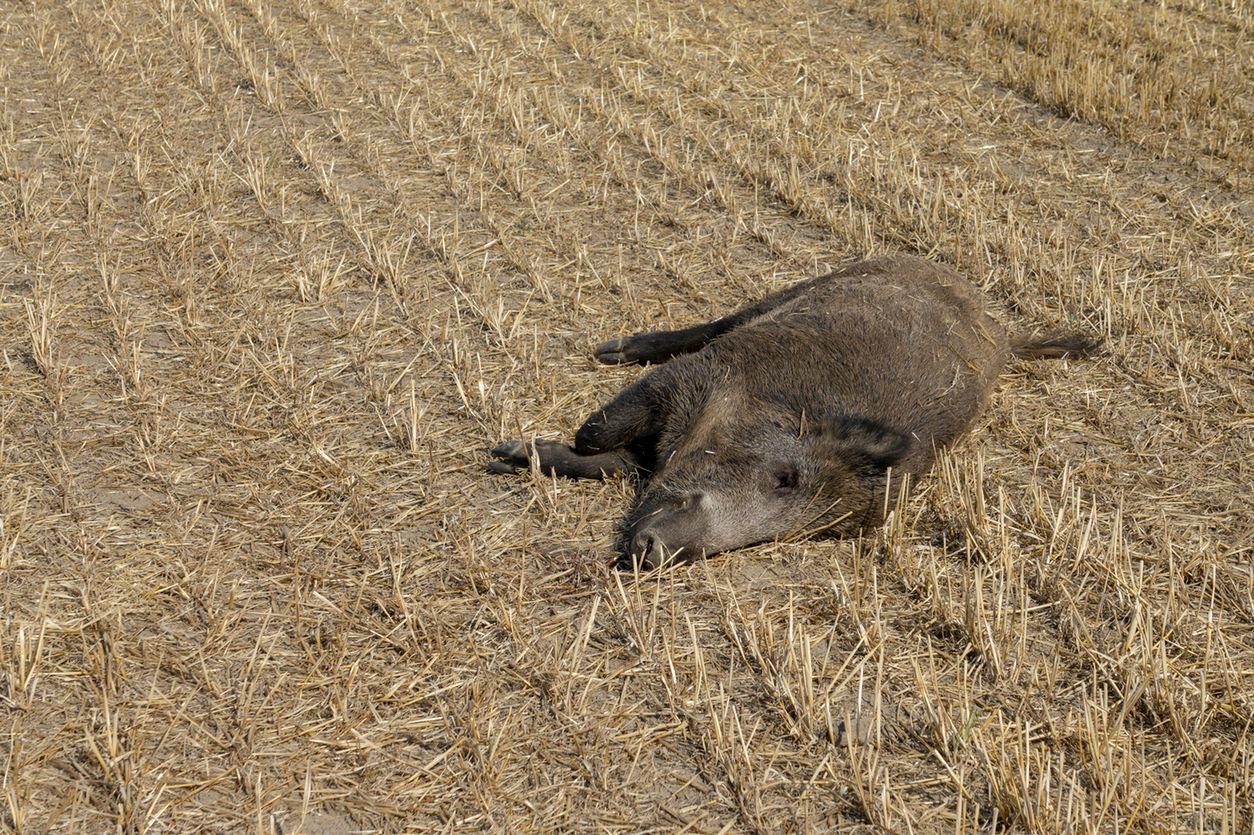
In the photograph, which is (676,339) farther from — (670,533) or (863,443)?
(670,533)

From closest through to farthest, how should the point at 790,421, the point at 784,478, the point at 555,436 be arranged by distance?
the point at 784,478, the point at 790,421, the point at 555,436

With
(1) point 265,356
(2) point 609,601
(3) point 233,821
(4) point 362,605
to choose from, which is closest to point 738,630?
(2) point 609,601

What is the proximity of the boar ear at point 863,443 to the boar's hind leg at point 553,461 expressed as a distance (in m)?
0.87

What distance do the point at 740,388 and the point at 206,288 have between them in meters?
2.87

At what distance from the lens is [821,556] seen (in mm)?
4527

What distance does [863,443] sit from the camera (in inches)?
181

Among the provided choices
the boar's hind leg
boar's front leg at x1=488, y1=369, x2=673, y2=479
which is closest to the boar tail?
boar's front leg at x1=488, y1=369, x2=673, y2=479

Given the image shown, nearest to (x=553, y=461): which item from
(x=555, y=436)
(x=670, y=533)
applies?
(x=555, y=436)

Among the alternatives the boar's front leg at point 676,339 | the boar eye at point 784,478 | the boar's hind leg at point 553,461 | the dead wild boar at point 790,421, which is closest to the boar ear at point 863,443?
the dead wild boar at point 790,421

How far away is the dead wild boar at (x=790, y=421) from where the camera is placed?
4.50m

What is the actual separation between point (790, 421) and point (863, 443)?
0.97 feet

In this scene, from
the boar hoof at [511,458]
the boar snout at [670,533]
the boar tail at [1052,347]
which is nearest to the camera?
the boar snout at [670,533]

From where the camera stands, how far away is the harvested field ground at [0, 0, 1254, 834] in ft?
11.2

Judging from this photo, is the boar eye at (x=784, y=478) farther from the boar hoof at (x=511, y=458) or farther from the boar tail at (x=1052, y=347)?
the boar tail at (x=1052, y=347)
